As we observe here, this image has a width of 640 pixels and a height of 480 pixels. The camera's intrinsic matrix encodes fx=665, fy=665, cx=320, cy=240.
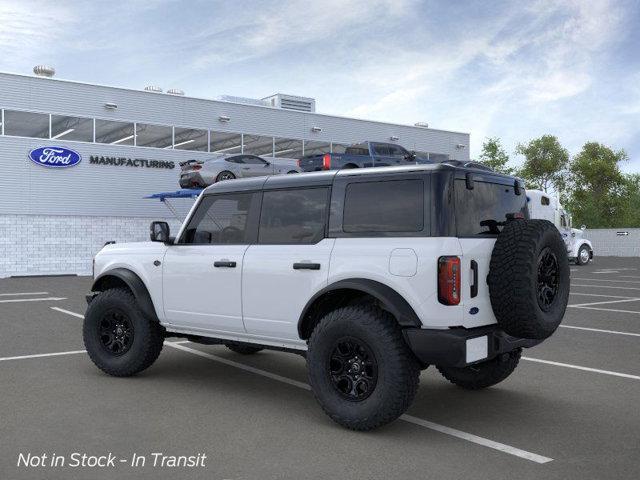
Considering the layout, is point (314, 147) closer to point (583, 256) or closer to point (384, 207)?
point (583, 256)

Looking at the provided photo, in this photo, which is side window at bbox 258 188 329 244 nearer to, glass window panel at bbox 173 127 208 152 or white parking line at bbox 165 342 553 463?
white parking line at bbox 165 342 553 463

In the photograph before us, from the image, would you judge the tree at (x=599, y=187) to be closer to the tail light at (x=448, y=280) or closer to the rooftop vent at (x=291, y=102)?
the rooftop vent at (x=291, y=102)

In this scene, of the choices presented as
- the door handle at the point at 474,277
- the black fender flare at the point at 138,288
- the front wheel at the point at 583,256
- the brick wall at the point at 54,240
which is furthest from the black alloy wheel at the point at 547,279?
the front wheel at the point at 583,256

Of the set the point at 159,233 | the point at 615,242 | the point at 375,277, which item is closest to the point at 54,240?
the point at 159,233

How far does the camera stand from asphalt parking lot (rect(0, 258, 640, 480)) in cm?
423

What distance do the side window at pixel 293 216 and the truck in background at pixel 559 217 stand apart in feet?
55.3

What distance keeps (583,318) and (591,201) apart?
61498mm

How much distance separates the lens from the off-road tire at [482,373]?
6.13 meters

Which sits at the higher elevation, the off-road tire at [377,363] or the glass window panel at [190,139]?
the glass window panel at [190,139]

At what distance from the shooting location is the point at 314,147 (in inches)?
1361

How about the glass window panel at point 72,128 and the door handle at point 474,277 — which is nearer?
the door handle at point 474,277

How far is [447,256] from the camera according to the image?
15.5 feet

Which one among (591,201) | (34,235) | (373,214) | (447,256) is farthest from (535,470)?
(591,201)

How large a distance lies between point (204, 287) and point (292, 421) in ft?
5.35
